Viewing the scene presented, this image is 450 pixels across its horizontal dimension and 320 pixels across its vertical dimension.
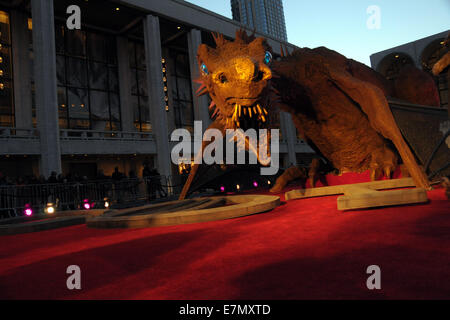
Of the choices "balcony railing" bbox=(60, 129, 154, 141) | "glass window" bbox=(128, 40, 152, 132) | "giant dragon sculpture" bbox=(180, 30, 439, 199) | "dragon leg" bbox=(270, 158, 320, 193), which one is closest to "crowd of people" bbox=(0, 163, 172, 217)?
"balcony railing" bbox=(60, 129, 154, 141)

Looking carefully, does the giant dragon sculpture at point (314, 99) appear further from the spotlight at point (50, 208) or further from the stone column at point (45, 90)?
the stone column at point (45, 90)

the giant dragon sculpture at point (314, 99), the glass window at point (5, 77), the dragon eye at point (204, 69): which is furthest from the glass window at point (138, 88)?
the dragon eye at point (204, 69)

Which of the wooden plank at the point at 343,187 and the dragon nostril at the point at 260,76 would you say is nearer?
the dragon nostril at the point at 260,76

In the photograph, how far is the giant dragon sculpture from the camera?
9.48ft

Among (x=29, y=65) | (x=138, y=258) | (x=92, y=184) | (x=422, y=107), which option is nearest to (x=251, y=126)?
(x=138, y=258)

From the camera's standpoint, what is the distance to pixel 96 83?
2289 cm

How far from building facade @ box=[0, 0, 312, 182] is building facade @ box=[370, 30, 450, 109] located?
30.4 ft

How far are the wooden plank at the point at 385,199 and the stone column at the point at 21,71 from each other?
21.1m

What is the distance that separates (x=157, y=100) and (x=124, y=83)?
6.03m

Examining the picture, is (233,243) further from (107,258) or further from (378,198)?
(378,198)

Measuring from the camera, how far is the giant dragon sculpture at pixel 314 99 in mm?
2889

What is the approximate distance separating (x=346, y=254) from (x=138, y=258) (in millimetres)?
1187

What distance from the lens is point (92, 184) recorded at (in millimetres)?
10617

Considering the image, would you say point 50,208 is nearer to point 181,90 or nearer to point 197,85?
point 197,85
